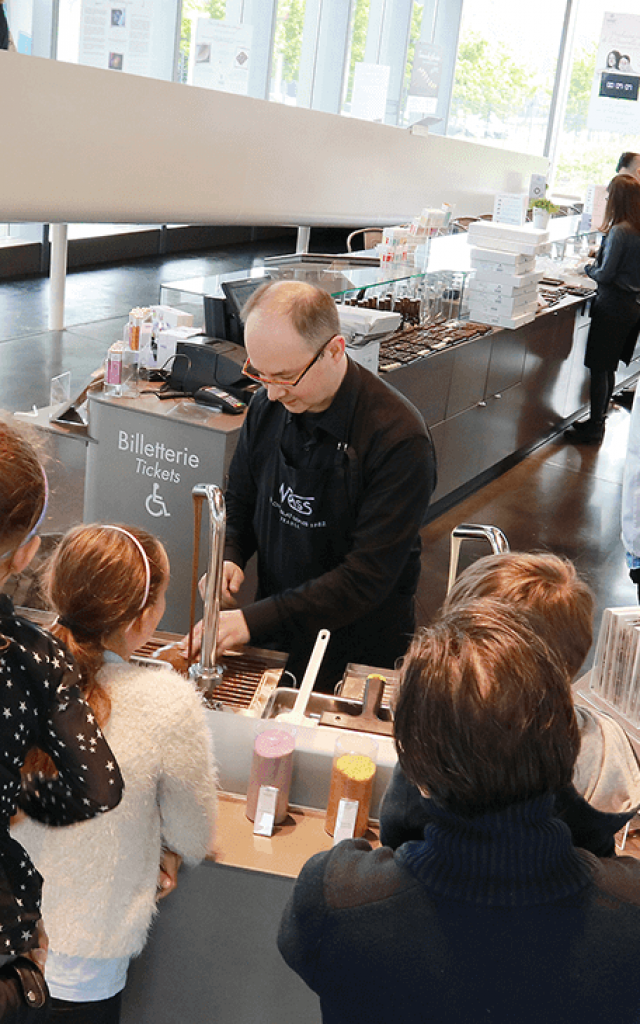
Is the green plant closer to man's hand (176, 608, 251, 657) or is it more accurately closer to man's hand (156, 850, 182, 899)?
man's hand (176, 608, 251, 657)

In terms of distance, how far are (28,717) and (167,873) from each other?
0.49m

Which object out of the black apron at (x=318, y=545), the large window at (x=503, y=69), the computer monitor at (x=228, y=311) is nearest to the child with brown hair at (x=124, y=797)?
the black apron at (x=318, y=545)

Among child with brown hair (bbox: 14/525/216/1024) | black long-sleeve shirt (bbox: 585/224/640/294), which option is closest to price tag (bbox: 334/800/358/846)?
child with brown hair (bbox: 14/525/216/1024)

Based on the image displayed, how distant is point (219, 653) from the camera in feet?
6.90

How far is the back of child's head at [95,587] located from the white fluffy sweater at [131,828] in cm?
6

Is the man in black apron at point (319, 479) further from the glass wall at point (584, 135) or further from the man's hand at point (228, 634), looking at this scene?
the glass wall at point (584, 135)

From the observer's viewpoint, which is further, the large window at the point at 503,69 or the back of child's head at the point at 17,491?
the large window at the point at 503,69

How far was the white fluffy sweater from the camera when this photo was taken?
4.88 feet

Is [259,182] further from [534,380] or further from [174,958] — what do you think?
[534,380]

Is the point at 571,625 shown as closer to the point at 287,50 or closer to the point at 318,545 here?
the point at 318,545

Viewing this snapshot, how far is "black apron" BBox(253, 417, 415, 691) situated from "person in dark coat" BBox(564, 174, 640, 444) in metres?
4.41

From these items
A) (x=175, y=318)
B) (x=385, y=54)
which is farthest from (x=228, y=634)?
(x=385, y=54)

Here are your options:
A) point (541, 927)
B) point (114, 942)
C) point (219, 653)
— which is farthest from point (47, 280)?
point (541, 927)

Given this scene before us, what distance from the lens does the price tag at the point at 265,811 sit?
5.60 feet
